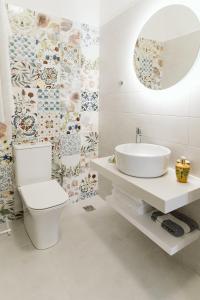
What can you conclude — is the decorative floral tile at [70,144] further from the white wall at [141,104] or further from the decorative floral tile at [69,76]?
the decorative floral tile at [69,76]

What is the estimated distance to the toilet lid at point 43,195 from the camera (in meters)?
1.58

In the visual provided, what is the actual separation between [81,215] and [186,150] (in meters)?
1.33

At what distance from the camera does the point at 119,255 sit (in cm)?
167

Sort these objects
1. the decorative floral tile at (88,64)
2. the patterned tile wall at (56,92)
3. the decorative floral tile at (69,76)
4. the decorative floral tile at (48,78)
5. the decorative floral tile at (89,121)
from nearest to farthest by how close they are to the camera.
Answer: the patterned tile wall at (56,92)
the decorative floral tile at (48,78)
the decorative floral tile at (69,76)
the decorative floral tile at (88,64)
the decorative floral tile at (89,121)

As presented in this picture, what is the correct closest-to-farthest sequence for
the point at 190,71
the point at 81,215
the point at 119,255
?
1. the point at 190,71
2. the point at 119,255
3. the point at 81,215

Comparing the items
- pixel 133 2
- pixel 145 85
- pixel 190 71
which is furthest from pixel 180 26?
pixel 133 2

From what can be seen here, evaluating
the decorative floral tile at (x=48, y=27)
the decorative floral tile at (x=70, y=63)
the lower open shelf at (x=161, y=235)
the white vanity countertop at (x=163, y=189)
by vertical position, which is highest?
the decorative floral tile at (x=48, y=27)

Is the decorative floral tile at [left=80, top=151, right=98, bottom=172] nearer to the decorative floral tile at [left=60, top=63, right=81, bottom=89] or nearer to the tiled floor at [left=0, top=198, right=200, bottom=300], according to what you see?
the tiled floor at [left=0, top=198, right=200, bottom=300]

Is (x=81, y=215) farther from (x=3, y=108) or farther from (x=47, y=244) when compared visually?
(x=3, y=108)

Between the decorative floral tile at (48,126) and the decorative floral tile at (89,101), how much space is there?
1.15ft

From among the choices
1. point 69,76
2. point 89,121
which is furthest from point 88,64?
point 89,121

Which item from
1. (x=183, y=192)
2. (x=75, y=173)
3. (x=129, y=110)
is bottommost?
(x=75, y=173)

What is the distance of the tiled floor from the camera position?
1.34m

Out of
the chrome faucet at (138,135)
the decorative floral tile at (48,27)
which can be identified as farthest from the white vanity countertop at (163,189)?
the decorative floral tile at (48,27)
